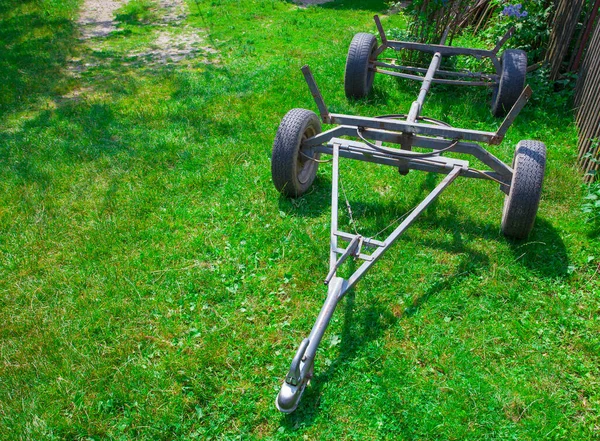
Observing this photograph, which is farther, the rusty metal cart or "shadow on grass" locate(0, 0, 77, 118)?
"shadow on grass" locate(0, 0, 77, 118)

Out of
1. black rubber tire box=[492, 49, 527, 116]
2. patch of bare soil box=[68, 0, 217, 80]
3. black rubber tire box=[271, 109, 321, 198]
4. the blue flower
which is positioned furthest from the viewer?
patch of bare soil box=[68, 0, 217, 80]

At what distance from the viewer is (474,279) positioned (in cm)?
371

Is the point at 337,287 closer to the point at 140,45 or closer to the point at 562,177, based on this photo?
the point at 562,177

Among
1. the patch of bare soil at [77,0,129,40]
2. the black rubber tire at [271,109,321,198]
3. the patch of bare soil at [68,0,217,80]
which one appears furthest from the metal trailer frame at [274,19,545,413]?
the patch of bare soil at [77,0,129,40]

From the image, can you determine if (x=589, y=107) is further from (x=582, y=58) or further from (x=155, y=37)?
(x=155, y=37)

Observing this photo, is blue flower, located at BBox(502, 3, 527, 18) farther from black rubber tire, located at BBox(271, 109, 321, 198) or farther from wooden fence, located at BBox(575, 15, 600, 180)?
black rubber tire, located at BBox(271, 109, 321, 198)

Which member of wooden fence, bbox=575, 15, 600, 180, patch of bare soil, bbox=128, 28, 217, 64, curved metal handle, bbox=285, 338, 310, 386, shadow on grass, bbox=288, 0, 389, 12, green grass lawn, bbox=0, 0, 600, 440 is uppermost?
shadow on grass, bbox=288, 0, 389, 12

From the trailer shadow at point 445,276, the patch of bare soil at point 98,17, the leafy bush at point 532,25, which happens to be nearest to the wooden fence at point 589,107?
the leafy bush at point 532,25

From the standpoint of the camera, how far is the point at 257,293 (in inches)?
142

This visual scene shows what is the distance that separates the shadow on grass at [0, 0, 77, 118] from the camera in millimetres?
7336

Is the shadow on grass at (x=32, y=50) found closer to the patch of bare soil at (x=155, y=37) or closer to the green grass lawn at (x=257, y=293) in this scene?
the patch of bare soil at (x=155, y=37)

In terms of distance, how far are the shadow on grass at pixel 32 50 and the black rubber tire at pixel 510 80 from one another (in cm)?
635

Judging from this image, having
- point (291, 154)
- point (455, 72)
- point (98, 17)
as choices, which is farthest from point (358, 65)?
point (98, 17)

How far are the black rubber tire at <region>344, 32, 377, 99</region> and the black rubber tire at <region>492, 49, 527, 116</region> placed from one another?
1.71m
